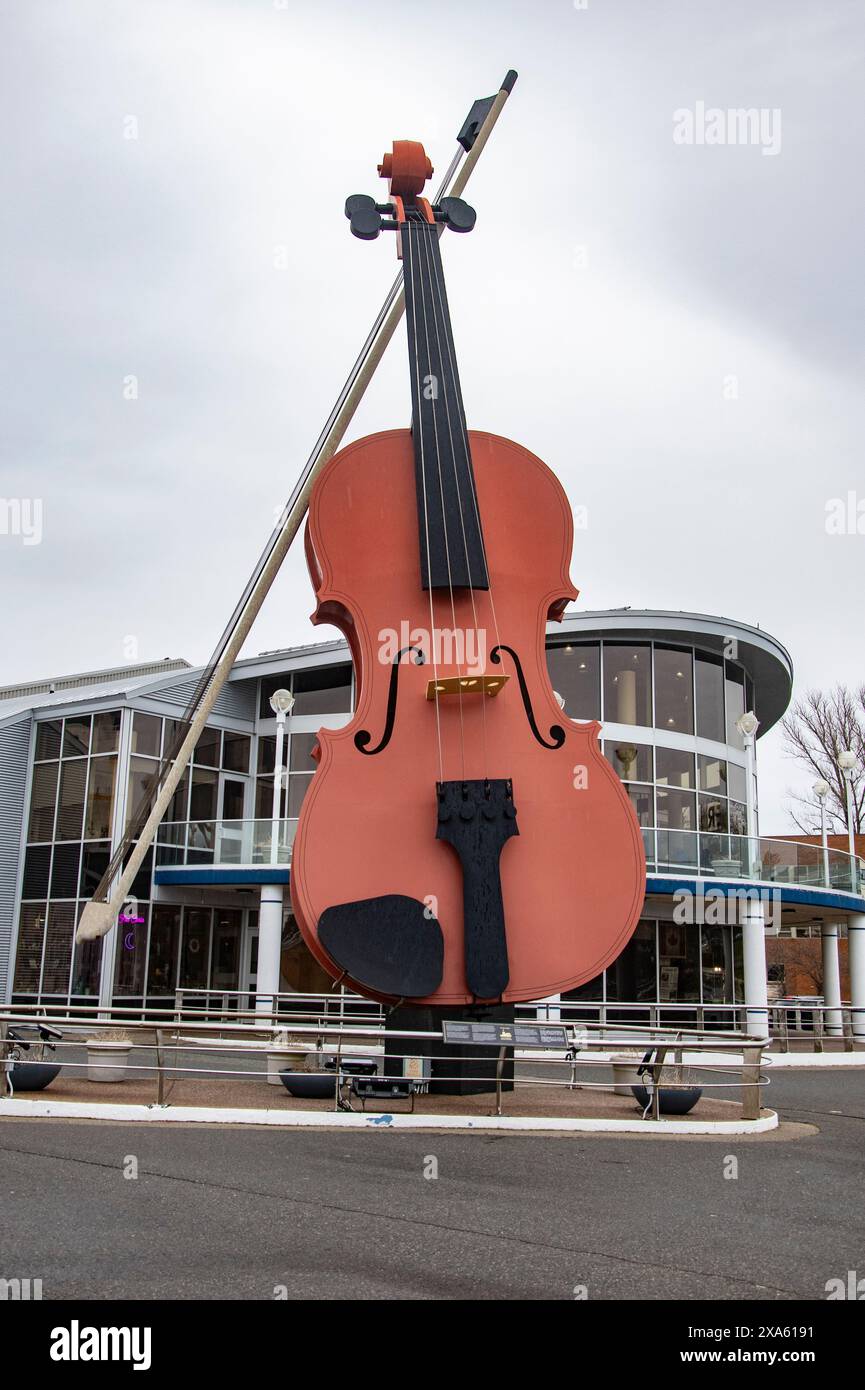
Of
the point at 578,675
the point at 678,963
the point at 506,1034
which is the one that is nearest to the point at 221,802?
the point at 578,675

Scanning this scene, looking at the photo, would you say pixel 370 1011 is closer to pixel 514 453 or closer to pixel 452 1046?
pixel 452 1046

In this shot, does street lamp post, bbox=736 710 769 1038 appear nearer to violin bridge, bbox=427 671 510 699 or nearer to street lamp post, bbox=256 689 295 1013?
street lamp post, bbox=256 689 295 1013

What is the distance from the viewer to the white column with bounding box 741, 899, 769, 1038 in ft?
67.1

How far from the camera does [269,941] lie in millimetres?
20859

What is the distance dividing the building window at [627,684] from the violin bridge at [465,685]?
16.1m

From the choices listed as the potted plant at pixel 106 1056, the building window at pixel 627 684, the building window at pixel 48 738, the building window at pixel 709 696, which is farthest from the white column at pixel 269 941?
the building window at pixel 709 696

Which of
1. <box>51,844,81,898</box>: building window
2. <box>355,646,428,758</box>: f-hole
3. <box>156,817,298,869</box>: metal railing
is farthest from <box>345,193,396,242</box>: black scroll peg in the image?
<box>51,844,81,898</box>: building window

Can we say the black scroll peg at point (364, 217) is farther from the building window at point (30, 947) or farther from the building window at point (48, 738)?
the building window at point (30, 947)

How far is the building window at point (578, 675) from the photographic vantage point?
2333 centimetres

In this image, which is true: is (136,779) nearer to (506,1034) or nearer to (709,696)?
(709,696)

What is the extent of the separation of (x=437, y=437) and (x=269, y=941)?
1420 centimetres

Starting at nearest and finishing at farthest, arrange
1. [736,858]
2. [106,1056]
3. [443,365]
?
[443,365] < [106,1056] < [736,858]
